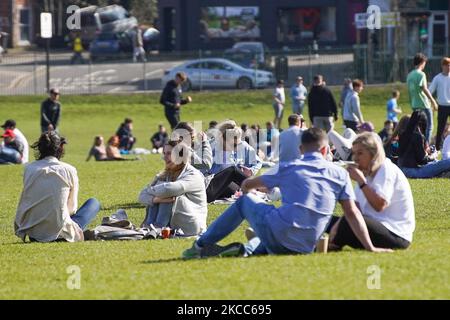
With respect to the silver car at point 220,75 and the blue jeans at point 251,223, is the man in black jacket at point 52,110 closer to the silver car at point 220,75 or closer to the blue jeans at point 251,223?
the blue jeans at point 251,223

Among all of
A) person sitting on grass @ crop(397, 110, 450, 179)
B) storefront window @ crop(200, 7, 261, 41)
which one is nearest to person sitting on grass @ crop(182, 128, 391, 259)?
person sitting on grass @ crop(397, 110, 450, 179)

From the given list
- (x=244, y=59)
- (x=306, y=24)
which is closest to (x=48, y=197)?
(x=244, y=59)

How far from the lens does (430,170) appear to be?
1912 cm

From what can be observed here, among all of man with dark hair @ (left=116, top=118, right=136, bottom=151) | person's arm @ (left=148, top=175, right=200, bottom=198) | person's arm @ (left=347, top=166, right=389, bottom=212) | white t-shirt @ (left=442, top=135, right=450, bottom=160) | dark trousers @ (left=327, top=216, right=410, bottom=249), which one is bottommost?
man with dark hair @ (left=116, top=118, right=136, bottom=151)

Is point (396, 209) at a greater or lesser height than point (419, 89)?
lesser

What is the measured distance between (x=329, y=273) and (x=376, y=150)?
1.48 m

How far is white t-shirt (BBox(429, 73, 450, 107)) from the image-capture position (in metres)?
22.8

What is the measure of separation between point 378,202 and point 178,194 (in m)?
3.23

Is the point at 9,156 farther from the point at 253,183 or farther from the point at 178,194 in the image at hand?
the point at 253,183

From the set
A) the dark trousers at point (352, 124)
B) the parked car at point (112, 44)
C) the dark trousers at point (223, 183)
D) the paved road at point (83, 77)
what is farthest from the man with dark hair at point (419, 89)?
the parked car at point (112, 44)

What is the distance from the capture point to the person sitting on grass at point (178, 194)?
13297 mm

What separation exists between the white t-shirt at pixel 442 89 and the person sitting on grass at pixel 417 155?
138 inches

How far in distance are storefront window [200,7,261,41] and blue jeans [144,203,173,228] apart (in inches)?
2244

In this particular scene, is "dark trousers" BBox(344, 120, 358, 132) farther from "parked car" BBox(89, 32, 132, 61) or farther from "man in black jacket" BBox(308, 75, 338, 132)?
"parked car" BBox(89, 32, 132, 61)
